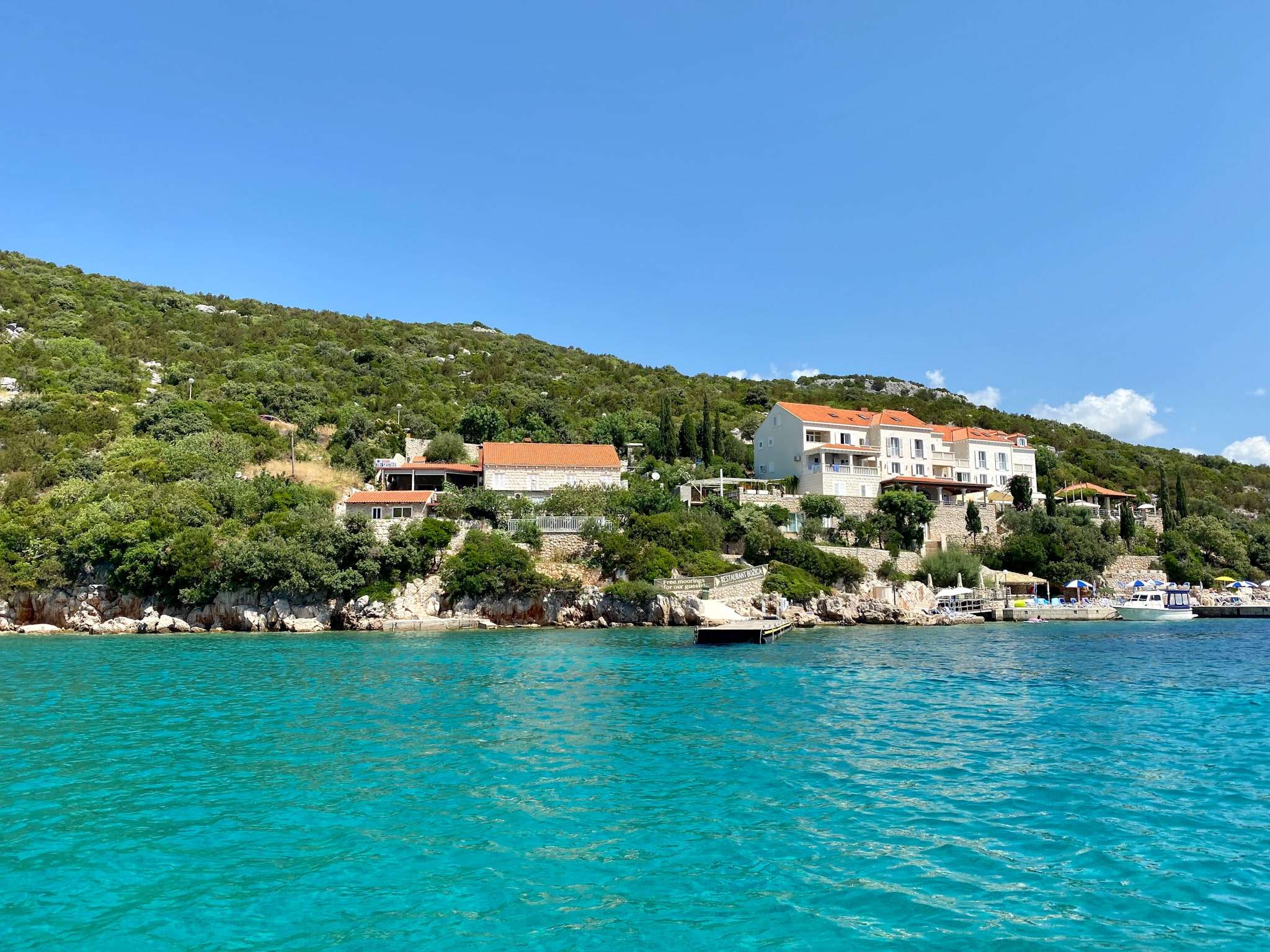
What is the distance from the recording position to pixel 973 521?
50.6 metres

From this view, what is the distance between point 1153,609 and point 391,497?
1721 inches

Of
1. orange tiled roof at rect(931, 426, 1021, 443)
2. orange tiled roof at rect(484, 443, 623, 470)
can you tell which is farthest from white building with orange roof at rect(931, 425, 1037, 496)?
orange tiled roof at rect(484, 443, 623, 470)

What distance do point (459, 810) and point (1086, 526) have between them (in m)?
52.2

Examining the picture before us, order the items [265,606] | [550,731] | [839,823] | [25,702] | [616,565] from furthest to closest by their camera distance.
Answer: [616,565], [265,606], [25,702], [550,731], [839,823]

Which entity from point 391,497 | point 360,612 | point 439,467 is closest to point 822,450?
point 439,467

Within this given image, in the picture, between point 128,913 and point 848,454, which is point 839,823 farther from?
point 848,454

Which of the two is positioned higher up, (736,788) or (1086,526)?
(1086,526)

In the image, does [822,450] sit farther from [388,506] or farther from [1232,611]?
[388,506]

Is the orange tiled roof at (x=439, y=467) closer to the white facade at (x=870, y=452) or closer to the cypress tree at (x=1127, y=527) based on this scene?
the white facade at (x=870, y=452)

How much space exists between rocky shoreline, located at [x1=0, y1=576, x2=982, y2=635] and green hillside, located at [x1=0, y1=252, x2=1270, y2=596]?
175cm

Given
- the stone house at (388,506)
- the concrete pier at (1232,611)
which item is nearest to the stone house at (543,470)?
the stone house at (388,506)

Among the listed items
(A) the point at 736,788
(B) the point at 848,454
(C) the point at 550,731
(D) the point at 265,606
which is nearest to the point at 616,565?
(D) the point at 265,606

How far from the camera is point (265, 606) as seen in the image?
122 feet

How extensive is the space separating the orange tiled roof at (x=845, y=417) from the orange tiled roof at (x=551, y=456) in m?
14.3
